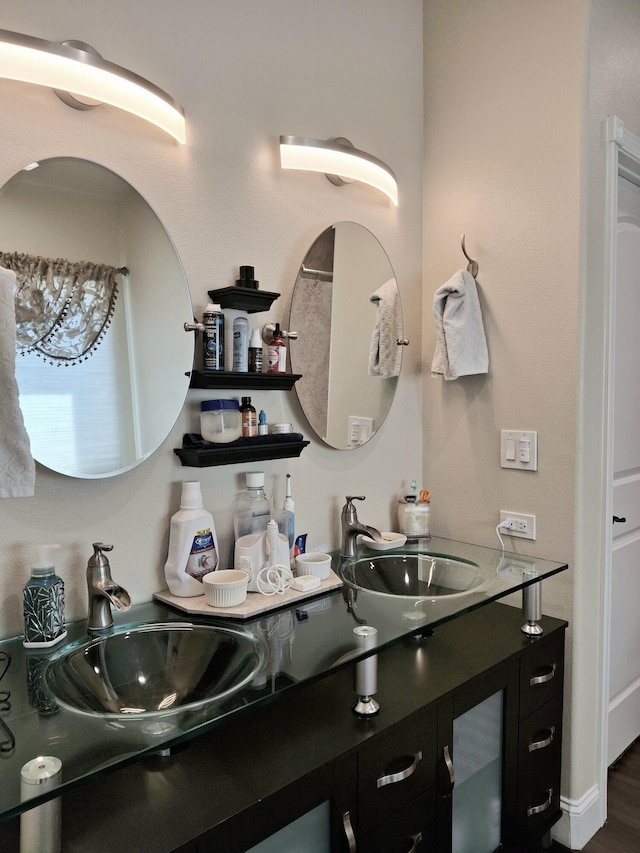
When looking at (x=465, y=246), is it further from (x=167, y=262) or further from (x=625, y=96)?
(x=167, y=262)

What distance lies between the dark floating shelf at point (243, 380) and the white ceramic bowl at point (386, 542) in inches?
21.3

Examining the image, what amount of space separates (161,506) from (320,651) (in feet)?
1.77

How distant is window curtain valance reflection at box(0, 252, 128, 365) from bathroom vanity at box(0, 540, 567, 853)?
0.59 metres

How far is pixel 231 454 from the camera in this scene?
4.89 ft

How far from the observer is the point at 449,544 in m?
1.96

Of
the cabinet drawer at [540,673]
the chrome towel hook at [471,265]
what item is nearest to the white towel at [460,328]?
the chrome towel hook at [471,265]

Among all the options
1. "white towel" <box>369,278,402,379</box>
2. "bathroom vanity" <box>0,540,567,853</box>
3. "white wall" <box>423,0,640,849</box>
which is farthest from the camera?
"white towel" <box>369,278,402,379</box>

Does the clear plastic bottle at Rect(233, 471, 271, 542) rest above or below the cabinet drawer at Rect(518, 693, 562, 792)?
above

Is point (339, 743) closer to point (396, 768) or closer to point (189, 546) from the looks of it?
point (396, 768)

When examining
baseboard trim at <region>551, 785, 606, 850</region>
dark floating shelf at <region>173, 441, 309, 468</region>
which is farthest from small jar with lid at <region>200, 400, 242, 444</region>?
baseboard trim at <region>551, 785, 606, 850</region>

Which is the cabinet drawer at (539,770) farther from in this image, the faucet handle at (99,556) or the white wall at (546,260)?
the faucet handle at (99,556)

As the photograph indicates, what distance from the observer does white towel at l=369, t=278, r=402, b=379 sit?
199 centimetres

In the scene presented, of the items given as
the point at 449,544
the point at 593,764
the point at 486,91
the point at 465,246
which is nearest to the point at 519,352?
the point at 465,246

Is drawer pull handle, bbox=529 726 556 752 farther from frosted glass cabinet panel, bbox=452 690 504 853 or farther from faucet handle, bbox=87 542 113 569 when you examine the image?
faucet handle, bbox=87 542 113 569
